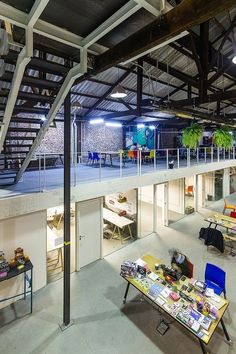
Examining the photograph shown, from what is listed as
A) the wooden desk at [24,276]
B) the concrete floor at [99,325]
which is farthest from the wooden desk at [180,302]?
the wooden desk at [24,276]

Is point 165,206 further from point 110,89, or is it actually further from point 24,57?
point 24,57

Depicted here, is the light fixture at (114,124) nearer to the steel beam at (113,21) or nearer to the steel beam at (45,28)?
the steel beam at (45,28)

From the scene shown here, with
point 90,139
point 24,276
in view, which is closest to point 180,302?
point 24,276

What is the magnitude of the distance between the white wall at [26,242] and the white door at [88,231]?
3.94ft

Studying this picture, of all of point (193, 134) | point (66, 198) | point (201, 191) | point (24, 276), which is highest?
point (193, 134)

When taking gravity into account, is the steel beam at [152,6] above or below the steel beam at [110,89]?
below

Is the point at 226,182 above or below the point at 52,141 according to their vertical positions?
below

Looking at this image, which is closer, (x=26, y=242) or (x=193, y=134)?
(x=26, y=242)

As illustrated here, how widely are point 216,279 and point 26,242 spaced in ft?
15.0

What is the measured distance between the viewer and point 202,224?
10023 millimetres

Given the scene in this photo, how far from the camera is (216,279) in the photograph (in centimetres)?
488

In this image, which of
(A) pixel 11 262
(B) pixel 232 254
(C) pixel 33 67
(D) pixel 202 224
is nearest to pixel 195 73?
(D) pixel 202 224

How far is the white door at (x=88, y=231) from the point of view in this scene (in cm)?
646

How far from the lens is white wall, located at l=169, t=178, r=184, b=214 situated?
1122cm
